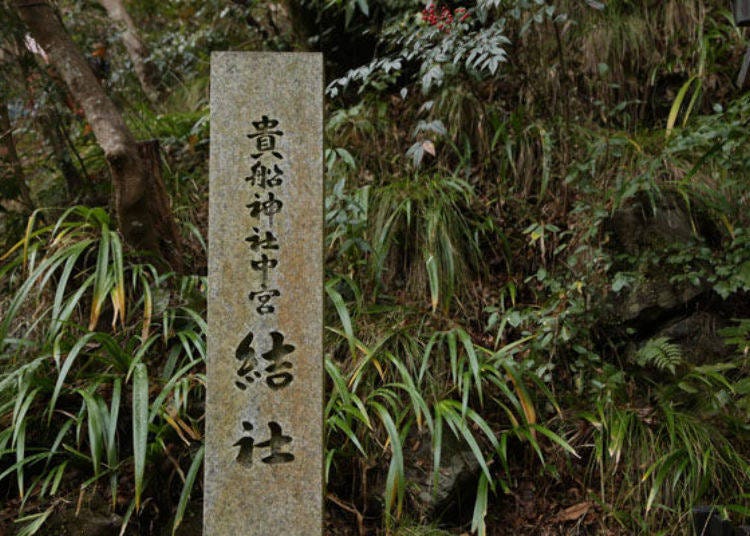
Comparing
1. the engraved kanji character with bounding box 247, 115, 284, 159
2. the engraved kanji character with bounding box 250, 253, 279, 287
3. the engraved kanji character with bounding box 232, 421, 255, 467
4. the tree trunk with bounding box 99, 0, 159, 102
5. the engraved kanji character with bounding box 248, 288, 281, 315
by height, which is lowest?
the engraved kanji character with bounding box 232, 421, 255, 467

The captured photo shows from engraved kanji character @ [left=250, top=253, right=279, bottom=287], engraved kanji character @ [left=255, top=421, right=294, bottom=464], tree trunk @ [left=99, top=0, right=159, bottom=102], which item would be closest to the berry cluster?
engraved kanji character @ [left=250, top=253, right=279, bottom=287]

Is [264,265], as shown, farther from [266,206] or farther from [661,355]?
[661,355]

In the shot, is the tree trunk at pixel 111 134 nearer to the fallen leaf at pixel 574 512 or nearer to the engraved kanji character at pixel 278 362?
the engraved kanji character at pixel 278 362

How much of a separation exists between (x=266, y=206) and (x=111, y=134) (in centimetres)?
161

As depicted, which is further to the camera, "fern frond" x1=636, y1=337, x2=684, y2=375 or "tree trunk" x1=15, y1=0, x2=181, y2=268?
"tree trunk" x1=15, y1=0, x2=181, y2=268

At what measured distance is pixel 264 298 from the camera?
2414 millimetres

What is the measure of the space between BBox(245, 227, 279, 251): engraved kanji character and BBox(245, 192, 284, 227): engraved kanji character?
0.05 m

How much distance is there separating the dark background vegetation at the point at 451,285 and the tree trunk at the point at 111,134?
2 centimetres

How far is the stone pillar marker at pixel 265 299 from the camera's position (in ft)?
7.77

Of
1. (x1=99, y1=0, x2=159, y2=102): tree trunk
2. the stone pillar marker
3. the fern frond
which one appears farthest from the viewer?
(x1=99, y1=0, x2=159, y2=102): tree trunk

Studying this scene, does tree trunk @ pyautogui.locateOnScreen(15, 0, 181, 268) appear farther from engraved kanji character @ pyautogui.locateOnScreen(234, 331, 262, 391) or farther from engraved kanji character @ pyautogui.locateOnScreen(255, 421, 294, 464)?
engraved kanji character @ pyautogui.locateOnScreen(255, 421, 294, 464)

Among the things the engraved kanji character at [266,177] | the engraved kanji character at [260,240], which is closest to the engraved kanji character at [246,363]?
the engraved kanji character at [260,240]

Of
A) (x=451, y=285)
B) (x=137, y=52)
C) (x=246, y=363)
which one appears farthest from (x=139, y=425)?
(x=137, y=52)

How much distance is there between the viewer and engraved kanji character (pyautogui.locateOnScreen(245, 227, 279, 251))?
7.96 ft
